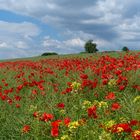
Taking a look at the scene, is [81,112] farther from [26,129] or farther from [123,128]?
[123,128]

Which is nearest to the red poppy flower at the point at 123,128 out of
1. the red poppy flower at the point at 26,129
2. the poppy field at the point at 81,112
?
the poppy field at the point at 81,112

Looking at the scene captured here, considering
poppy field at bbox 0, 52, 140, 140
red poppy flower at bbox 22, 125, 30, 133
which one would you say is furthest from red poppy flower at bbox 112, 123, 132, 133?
red poppy flower at bbox 22, 125, 30, 133

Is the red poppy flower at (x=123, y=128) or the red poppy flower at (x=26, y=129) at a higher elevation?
the red poppy flower at (x=123, y=128)

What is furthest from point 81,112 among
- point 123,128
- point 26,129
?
point 123,128

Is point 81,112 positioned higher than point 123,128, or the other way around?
point 123,128

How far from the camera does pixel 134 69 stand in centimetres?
1038

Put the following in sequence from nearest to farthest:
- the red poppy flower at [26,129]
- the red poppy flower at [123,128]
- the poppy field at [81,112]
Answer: the red poppy flower at [123,128] → the poppy field at [81,112] → the red poppy flower at [26,129]

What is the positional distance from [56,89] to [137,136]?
521 cm

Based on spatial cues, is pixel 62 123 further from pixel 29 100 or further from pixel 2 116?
pixel 29 100

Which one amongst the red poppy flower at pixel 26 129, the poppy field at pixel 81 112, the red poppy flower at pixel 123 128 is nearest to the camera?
the red poppy flower at pixel 123 128

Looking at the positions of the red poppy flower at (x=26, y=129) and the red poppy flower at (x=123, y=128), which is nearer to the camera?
the red poppy flower at (x=123, y=128)

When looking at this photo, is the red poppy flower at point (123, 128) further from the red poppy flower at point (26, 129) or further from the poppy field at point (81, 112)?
the red poppy flower at point (26, 129)

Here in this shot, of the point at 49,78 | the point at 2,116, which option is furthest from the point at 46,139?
the point at 49,78

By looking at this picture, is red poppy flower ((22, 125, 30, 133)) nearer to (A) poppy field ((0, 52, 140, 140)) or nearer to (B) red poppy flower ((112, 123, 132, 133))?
(A) poppy field ((0, 52, 140, 140))
